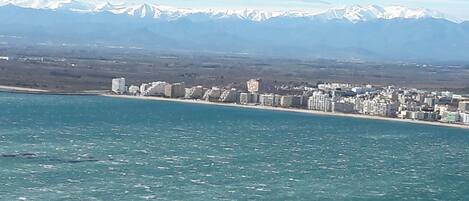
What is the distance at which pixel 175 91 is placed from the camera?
5225cm

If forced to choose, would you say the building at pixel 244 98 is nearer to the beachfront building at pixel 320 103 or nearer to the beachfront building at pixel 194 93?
the beachfront building at pixel 194 93

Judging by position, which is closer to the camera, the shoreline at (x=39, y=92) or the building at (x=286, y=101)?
the building at (x=286, y=101)

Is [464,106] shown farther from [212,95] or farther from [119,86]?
[119,86]

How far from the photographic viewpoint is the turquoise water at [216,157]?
2355cm

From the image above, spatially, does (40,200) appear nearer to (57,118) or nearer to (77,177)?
(77,177)

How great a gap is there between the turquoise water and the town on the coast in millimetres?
3913

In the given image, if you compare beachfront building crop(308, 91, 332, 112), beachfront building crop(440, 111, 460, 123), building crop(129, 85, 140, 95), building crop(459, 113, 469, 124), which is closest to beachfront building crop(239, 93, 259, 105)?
beachfront building crop(308, 91, 332, 112)

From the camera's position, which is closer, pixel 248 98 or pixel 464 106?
pixel 464 106

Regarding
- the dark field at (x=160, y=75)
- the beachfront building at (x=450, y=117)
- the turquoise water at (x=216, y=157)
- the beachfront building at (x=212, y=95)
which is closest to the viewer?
the turquoise water at (x=216, y=157)

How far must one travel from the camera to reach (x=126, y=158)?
2767cm

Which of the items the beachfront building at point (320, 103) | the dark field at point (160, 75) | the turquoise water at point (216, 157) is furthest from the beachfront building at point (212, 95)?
the turquoise water at point (216, 157)

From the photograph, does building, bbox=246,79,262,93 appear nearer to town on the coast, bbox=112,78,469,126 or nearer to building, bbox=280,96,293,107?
town on the coast, bbox=112,78,469,126

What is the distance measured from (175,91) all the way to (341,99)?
8.08 meters

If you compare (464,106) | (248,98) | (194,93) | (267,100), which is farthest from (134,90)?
(464,106)
